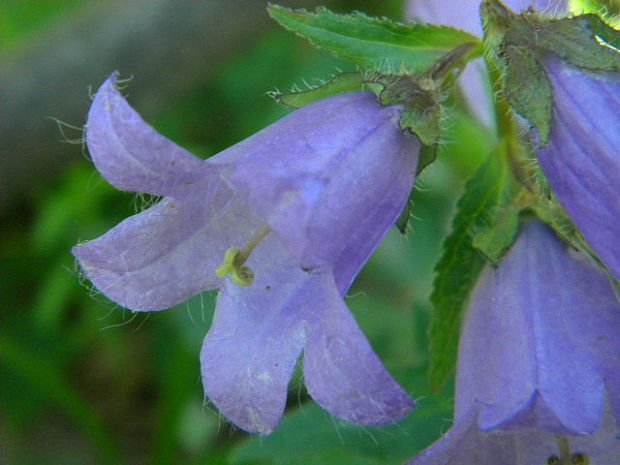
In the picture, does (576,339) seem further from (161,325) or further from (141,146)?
(161,325)

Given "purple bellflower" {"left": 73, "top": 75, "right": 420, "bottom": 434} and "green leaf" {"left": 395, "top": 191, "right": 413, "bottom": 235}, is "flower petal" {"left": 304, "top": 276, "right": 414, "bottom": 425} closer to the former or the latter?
"purple bellflower" {"left": 73, "top": 75, "right": 420, "bottom": 434}

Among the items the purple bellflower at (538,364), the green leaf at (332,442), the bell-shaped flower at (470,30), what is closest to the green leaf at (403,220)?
the purple bellflower at (538,364)

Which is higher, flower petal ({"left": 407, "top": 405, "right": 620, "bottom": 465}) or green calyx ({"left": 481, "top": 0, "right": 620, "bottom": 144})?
green calyx ({"left": 481, "top": 0, "right": 620, "bottom": 144})

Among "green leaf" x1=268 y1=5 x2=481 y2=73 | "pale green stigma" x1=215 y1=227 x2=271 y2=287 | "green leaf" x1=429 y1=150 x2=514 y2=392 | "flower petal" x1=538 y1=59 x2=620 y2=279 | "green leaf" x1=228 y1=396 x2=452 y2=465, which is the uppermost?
"flower petal" x1=538 y1=59 x2=620 y2=279

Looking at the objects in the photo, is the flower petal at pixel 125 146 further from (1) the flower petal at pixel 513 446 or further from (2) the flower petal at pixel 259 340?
(1) the flower petal at pixel 513 446

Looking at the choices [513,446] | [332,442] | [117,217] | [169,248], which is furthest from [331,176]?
[117,217]

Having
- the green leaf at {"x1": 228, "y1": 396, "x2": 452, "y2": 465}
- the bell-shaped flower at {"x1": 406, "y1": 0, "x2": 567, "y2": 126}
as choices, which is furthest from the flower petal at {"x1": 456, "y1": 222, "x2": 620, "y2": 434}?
the bell-shaped flower at {"x1": 406, "y1": 0, "x2": 567, "y2": 126}

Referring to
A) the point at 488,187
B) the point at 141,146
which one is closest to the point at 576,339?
the point at 488,187
